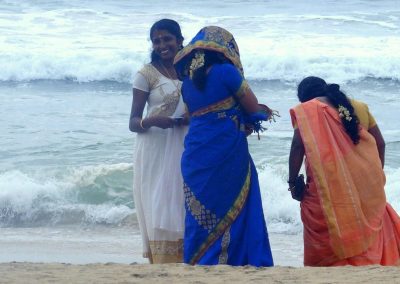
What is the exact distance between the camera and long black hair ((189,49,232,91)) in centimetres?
495

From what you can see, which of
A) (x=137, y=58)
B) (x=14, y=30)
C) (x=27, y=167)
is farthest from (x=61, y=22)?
(x=27, y=167)


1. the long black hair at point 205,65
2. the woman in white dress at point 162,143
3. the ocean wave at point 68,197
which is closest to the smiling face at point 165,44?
the woman in white dress at point 162,143

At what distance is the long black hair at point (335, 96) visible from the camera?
17.0 ft

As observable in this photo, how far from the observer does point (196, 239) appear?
5082mm

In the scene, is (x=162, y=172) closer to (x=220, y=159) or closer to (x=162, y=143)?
(x=162, y=143)

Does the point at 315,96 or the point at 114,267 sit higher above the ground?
the point at 315,96

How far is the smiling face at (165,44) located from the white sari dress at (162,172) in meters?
0.10

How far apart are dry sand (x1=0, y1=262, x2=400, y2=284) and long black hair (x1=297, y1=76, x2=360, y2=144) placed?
75 cm

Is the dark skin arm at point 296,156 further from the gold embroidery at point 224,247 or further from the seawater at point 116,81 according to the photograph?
the seawater at point 116,81

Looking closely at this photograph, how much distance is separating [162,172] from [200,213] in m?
0.40

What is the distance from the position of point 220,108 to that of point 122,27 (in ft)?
54.9

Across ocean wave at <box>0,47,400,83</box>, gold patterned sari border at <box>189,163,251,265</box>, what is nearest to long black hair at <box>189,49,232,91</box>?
gold patterned sari border at <box>189,163,251,265</box>

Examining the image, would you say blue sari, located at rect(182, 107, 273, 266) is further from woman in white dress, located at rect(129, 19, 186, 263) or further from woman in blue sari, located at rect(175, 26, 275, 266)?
woman in white dress, located at rect(129, 19, 186, 263)

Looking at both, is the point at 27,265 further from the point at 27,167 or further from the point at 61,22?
the point at 61,22
